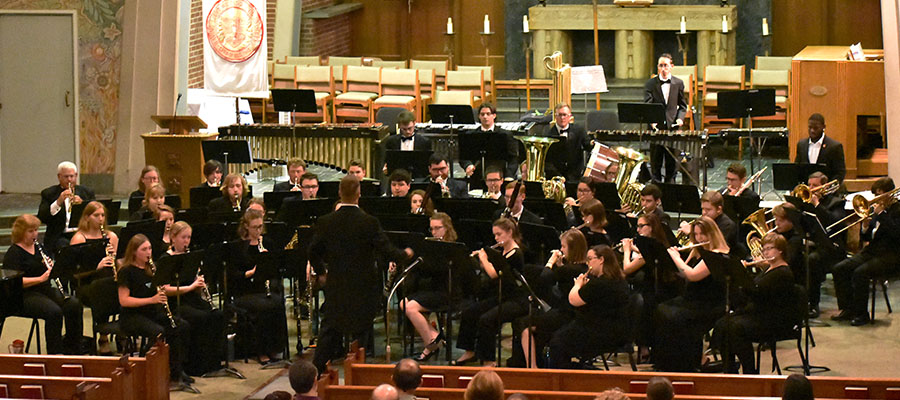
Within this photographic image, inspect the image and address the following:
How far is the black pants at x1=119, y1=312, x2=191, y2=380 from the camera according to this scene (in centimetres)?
872

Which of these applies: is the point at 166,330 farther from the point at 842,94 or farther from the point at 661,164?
the point at 842,94

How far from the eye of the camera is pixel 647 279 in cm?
934

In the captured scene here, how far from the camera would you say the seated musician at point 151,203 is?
406 inches

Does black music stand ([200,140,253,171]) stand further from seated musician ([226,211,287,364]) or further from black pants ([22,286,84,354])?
black pants ([22,286,84,354])

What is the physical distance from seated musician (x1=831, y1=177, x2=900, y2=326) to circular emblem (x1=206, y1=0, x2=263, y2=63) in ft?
23.6

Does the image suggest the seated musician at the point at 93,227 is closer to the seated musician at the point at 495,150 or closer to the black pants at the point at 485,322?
the black pants at the point at 485,322

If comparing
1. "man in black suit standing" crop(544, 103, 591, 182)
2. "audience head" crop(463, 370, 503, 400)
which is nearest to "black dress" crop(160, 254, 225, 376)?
"audience head" crop(463, 370, 503, 400)

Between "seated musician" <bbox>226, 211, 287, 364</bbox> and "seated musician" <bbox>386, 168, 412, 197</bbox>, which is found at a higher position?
"seated musician" <bbox>386, 168, 412, 197</bbox>

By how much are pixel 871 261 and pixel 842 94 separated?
3.49 m

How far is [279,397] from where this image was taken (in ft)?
19.3

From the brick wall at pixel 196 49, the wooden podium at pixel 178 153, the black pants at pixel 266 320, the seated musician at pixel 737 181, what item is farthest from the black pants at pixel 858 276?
the brick wall at pixel 196 49

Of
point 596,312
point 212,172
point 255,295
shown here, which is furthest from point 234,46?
point 596,312

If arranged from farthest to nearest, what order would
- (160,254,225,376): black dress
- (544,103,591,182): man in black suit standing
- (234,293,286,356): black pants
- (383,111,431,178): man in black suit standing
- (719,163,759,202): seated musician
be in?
(383,111,431,178): man in black suit standing
(544,103,591,182): man in black suit standing
(719,163,759,202): seated musician
(234,293,286,356): black pants
(160,254,225,376): black dress

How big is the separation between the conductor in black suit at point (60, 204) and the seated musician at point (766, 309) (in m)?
5.64
